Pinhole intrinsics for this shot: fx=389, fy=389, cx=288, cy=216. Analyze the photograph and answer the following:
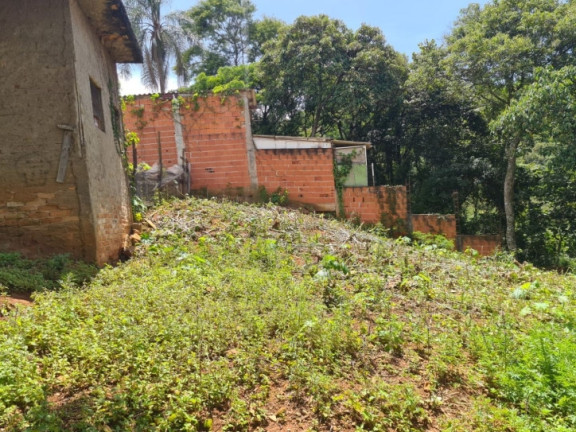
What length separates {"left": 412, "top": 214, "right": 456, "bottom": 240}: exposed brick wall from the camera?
1152 centimetres

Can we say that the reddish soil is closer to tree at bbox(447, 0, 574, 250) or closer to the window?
the window

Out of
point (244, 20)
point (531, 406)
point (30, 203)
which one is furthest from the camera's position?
point (244, 20)

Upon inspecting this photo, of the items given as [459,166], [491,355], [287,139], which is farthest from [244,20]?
[491,355]

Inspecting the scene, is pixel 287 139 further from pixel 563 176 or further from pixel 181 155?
pixel 563 176

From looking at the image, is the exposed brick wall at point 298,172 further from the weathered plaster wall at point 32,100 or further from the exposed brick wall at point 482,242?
the weathered plaster wall at point 32,100

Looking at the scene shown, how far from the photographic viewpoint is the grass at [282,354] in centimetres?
280

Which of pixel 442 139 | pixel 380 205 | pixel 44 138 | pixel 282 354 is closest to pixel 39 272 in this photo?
pixel 44 138

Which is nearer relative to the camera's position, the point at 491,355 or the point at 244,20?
the point at 491,355

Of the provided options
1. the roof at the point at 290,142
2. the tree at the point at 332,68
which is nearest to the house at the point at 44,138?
the roof at the point at 290,142

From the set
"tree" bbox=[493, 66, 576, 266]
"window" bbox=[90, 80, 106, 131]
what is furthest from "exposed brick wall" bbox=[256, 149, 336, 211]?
"window" bbox=[90, 80, 106, 131]

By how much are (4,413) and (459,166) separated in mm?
15510

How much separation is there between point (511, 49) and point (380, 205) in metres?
6.04

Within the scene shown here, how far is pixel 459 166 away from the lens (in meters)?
15.1

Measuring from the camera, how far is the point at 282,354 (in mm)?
3539
